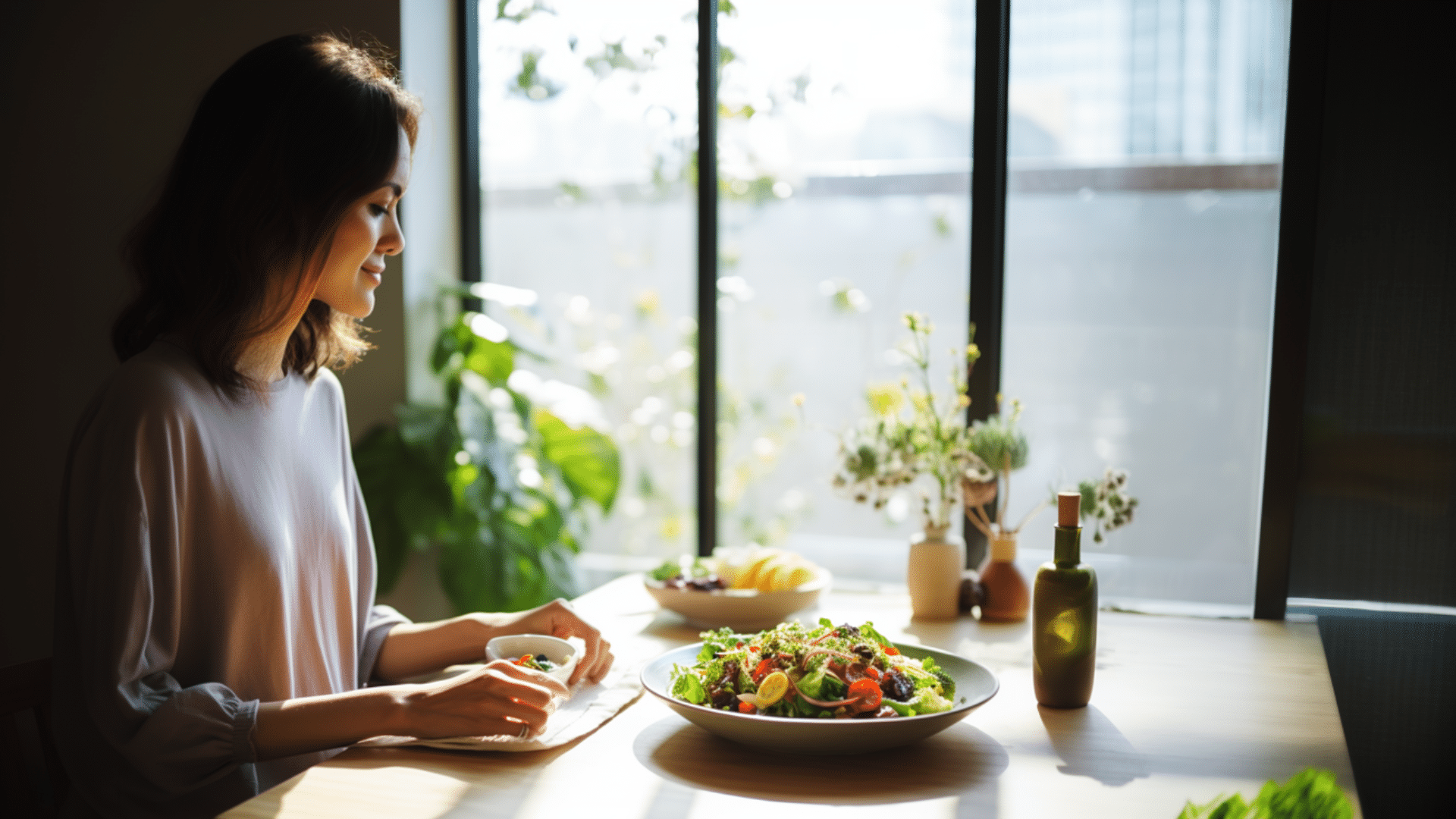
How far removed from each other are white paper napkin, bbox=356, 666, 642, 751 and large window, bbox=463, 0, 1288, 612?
738 mm

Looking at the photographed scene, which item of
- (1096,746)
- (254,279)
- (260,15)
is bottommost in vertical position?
(1096,746)

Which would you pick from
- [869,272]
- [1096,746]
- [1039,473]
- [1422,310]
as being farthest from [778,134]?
[1096,746]

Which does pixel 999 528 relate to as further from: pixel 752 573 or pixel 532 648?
pixel 532 648

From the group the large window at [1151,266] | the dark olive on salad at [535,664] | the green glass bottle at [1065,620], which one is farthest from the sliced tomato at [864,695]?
the large window at [1151,266]

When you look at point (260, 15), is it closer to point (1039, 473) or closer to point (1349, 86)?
point (1039, 473)

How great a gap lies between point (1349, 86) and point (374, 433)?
6.44ft

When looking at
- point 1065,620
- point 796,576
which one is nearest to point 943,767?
point 1065,620

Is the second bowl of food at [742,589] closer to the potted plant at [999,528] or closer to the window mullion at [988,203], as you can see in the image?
the potted plant at [999,528]

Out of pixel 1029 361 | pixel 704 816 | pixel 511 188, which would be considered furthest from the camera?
pixel 511 188

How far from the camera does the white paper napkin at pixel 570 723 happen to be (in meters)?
1.14

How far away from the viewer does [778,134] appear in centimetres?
227

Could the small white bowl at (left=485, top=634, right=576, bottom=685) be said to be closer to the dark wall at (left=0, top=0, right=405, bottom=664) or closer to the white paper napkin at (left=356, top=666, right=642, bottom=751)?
the white paper napkin at (left=356, top=666, right=642, bottom=751)

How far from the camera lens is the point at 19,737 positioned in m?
1.26

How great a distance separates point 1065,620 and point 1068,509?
0.14m
